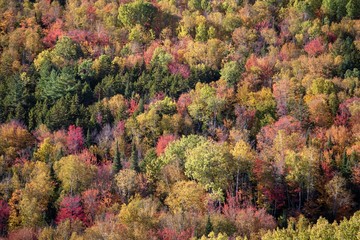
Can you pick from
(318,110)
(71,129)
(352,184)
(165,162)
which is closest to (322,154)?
(352,184)

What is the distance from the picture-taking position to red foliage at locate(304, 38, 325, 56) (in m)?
117

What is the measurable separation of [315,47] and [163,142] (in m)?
46.3

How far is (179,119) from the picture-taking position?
99812mm

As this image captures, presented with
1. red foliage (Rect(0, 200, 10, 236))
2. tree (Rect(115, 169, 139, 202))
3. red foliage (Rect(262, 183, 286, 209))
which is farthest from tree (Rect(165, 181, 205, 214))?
red foliage (Rect(0, 200, 10, 236))

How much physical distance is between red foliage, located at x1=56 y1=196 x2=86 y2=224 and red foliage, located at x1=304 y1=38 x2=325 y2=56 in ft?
213

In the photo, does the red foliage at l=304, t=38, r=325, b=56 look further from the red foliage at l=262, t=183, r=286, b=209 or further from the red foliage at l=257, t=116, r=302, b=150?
the red foliage at l=262, t=183, r=286, b=209

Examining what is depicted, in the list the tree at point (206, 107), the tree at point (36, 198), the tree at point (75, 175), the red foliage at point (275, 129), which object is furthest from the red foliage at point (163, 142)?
the tree at point (36, 198)

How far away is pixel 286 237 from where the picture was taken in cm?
5678

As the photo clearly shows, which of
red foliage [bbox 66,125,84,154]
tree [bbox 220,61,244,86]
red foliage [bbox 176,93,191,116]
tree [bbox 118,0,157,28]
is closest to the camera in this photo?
red foliage [bbox 66,125,84,154]

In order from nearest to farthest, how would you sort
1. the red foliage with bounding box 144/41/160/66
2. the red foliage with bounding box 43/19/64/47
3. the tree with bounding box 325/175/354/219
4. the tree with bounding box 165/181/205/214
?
the tree with bounding box 165/181/205/214, the tree with bounding box 325/175/354/219, the red foliage with bounding box 144/41/160/66, the red foliage with bounding box 43/19/64/47

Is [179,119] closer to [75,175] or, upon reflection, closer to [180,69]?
[180,69]

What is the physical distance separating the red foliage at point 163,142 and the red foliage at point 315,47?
41.4m

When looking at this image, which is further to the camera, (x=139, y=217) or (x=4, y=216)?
(x=4, y=216)

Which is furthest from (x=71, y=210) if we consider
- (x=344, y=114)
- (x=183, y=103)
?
(x=344, y=114)
